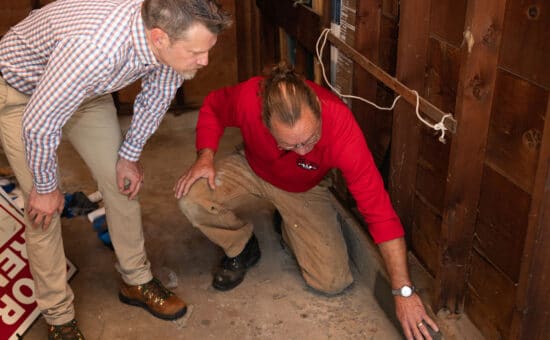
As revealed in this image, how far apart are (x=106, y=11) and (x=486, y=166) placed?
1194 mm

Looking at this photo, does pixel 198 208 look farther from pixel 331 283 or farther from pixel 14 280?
pixel 14 280

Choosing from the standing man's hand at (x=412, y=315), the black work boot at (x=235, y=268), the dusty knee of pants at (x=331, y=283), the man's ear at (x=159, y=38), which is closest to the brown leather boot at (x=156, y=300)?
the black work boot at (x=235, y=268)

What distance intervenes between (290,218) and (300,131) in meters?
0.70

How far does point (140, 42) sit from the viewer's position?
1.83 m

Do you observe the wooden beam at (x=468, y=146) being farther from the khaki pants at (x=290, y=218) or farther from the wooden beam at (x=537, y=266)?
the khaki pants at (x=290, y=218)

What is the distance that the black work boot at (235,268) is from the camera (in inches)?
104

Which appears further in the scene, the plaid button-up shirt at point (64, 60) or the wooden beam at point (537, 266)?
the plaid button-up shirt at point (64, 60)

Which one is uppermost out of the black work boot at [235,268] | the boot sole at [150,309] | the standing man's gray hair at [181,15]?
the standing man's gray hair at [181,15]

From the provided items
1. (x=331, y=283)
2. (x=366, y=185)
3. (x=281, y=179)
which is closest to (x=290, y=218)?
(x=281, y=179)

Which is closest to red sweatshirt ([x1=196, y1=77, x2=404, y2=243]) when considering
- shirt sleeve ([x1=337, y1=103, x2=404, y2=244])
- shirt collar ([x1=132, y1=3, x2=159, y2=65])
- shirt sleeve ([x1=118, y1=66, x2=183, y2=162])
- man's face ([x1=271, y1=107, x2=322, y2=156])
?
shirt sleeve ([x1=337, y1=103, x2=404, y2=244])

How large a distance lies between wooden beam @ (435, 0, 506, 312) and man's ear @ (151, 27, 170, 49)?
0.81 m

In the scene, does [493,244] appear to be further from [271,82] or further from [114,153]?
[114,153]

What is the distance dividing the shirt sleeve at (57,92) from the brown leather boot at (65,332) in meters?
0.72

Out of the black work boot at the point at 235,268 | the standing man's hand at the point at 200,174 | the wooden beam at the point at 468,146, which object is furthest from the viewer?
the black work boot at the point at 235,268
